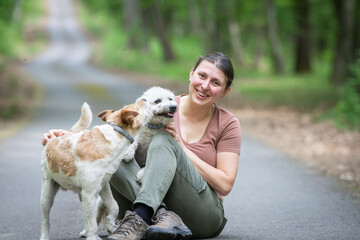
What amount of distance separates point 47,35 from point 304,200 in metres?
51.6

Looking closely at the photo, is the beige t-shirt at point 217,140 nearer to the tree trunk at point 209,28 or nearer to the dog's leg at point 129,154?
the dog's leg at point 129,154

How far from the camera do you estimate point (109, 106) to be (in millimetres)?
13883

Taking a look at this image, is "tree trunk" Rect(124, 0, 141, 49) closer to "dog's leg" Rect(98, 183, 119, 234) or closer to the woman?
the woman

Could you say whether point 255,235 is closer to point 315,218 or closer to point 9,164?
point 315,218

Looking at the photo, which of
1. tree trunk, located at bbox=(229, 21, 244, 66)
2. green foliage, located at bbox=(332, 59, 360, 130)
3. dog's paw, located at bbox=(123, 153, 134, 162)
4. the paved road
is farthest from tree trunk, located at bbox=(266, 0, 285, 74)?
dog's paw, located at bbox=(123, 153, 134, 162)

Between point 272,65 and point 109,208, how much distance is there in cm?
2339

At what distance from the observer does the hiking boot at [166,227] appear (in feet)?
9.96

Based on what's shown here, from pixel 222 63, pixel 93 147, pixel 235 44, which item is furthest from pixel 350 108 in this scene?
pixel 235 44

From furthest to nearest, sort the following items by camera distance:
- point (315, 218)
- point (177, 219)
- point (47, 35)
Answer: point (47, 35) → point (315, 218) → point (177, 219)

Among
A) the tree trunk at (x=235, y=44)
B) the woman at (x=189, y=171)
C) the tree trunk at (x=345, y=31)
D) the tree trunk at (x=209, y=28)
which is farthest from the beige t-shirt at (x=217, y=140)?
the tree trunk at (x=235, y=44)

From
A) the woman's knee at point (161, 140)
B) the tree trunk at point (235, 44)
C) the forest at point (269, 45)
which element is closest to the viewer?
the woman's knee at point (161, 140)

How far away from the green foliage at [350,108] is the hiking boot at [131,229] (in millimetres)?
7593

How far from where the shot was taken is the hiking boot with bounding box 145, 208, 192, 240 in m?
3.04

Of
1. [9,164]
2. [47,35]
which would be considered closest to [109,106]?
[9,164]
